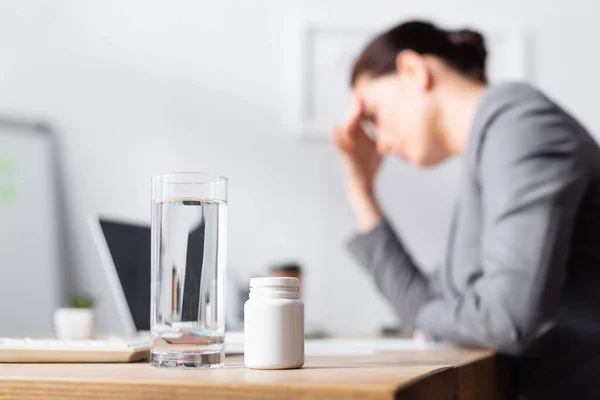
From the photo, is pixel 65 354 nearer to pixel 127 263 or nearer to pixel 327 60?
pixel 127 263

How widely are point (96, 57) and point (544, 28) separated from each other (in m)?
1.50

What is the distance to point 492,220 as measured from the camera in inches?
45.2

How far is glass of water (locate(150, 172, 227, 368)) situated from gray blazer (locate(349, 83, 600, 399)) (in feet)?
1.61

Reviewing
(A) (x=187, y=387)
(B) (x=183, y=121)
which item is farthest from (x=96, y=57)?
(A) (x=187, y=387)

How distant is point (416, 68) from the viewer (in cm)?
156

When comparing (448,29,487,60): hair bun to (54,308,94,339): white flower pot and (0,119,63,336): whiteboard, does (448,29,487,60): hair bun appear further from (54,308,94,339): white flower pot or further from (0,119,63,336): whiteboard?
(0,119,63,336): whiteboard

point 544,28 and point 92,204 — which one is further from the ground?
point 544,28

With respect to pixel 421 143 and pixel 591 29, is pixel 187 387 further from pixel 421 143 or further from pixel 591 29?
pixel 591 29

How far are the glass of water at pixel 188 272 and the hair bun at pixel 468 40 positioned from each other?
3.22ft

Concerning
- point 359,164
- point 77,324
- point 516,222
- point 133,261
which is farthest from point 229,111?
point 516,222

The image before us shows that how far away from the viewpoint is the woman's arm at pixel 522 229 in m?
1.07

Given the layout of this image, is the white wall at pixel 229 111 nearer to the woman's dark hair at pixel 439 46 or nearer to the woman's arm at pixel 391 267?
the woman's arm at pixel 391 267

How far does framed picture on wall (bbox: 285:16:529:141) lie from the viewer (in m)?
2.52

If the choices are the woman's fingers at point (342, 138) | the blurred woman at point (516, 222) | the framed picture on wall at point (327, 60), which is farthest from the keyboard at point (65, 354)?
the framed picture on wall at point (327, 60)
